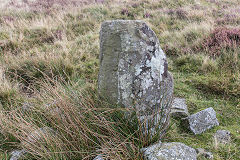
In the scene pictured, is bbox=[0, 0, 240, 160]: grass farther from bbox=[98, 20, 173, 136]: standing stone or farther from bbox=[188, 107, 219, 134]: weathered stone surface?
bbox=[98, 20, 173, 136]: standing stone

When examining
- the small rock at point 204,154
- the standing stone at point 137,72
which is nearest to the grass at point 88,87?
the small rock at point 204,154

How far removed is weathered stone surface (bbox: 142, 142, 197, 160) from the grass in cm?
13

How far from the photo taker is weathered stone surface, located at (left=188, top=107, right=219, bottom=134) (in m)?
2.77

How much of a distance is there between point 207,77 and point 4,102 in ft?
15.3

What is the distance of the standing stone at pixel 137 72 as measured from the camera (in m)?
2.41

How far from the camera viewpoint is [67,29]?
8.18 metres

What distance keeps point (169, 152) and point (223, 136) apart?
Result: 1.22m

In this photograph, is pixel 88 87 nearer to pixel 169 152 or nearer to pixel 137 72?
pixel 137 72

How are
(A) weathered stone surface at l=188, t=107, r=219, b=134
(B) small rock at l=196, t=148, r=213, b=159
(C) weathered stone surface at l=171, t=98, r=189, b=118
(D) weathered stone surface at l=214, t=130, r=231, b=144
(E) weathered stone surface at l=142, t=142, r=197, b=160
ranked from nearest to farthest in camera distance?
(E) weathered stone surface at l=142, t=142, r=197, b=160 → (B) small rock at l=196, t=148, r=213, b=159 → (D) weathered stone surface at l=214, t=130, r=231, b=144 → (A) weathered stone surface at l=188, t=107, r=219, b=134 → (C) weathered stone surface at l=171, t=98, r=189, b=118

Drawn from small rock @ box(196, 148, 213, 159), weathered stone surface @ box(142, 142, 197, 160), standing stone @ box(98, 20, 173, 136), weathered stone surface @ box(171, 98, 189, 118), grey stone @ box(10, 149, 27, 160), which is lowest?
weathered stone surface @ box(171, 98, 189, 118)

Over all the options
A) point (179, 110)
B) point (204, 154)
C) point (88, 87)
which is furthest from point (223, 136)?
point (88, 87)

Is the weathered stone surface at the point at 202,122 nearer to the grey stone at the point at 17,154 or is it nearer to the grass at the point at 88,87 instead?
the grass at the point at 88,87

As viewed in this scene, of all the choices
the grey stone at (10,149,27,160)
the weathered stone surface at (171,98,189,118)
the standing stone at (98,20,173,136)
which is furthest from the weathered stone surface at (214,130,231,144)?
the grey stone at (10,149,27,160)

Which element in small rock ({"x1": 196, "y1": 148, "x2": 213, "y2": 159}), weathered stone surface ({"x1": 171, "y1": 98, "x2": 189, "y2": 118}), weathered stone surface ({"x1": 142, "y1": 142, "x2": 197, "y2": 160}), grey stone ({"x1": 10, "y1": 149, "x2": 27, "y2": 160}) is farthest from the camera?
weathered stone surface ({"x1": 171, "y1": 98, "x2": 189, "y2": 118})
